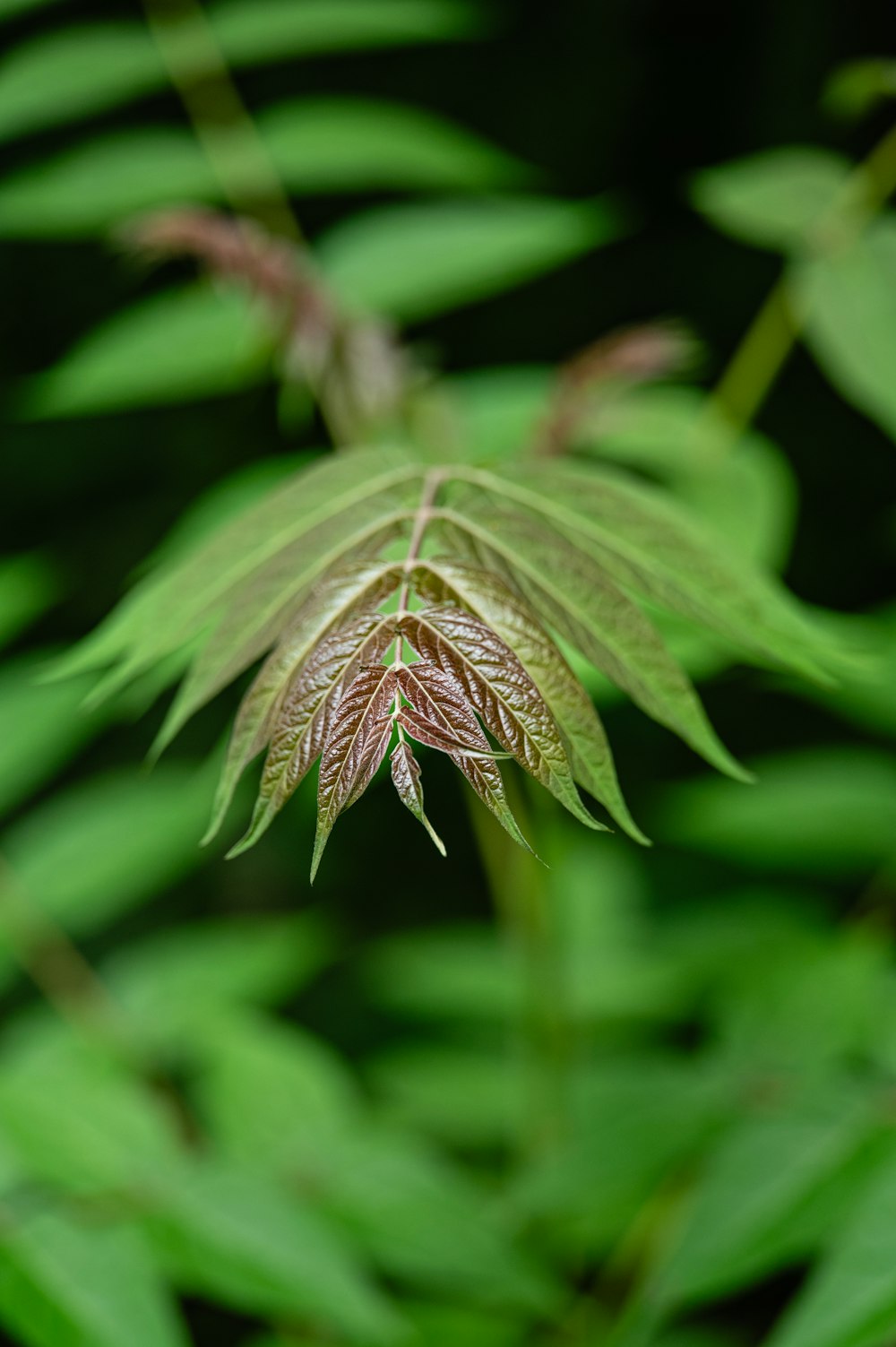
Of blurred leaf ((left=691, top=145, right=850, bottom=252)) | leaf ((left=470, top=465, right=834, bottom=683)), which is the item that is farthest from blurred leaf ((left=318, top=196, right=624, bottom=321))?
leaf ((left=470, top=465, right=834, bottom=683))

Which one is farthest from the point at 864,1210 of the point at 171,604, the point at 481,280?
the point at 481,280

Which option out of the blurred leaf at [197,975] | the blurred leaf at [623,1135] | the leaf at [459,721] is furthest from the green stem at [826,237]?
the blurred leaf at [197,975]

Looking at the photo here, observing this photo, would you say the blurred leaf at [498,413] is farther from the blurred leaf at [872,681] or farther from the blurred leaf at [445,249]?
the blurred leaf at [872,681]

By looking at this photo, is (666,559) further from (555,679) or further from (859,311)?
(859,311)

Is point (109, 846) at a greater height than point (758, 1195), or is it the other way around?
point (109, 846)

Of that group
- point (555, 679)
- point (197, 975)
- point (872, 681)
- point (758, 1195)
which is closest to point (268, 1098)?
point (197, 975)

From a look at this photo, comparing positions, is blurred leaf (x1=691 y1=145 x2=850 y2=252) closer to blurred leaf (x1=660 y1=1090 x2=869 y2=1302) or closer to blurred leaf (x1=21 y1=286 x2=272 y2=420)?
blurred leaf (x1=21 y1=286 x2=272 y2=420)
